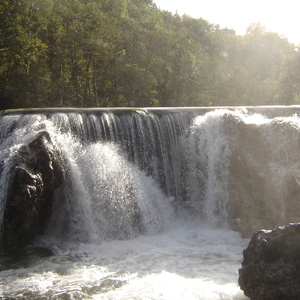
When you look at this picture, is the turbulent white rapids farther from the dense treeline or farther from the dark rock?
the dense treeline

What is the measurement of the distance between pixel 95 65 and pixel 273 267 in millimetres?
19142

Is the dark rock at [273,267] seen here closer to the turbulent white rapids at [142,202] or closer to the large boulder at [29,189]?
the turbulent white rapids at [142,202]

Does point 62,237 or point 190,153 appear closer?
point 62,237

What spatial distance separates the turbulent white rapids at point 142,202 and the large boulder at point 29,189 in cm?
27

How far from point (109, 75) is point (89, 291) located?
18301mm

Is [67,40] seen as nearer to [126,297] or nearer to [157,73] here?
[157,73]

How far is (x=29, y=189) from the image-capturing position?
8.39m

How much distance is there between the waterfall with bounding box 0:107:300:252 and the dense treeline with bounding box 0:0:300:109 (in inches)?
333

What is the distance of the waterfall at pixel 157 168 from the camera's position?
9625mm

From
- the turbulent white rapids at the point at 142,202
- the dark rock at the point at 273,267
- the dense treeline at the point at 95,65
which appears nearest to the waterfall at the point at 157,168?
the turbulent white rapids at the point at 142,202

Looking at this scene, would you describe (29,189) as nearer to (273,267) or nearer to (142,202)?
(142,202)

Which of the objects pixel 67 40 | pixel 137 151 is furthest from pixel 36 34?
pixel 137 151

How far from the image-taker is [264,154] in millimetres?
10539

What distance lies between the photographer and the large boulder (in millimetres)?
8297
